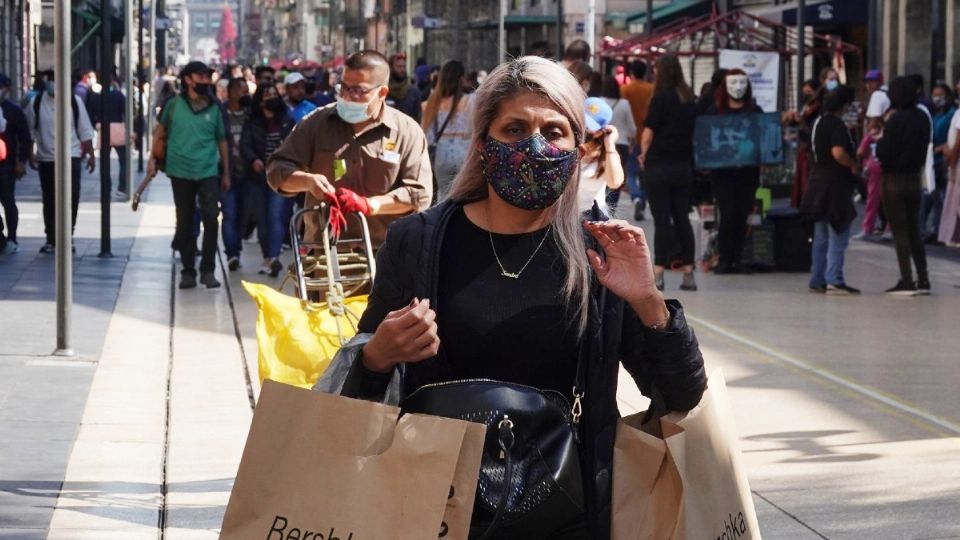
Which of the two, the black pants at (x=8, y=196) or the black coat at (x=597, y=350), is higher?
the black coat at (x=597, y=350)

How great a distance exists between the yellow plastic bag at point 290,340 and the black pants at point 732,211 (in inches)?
434

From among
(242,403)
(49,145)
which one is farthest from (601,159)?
(49,145)

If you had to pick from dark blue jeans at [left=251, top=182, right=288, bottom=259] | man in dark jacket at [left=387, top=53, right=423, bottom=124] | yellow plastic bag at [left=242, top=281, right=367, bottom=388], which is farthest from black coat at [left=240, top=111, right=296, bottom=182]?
yellow plastic bag at [left=242, top=281, right=367, bottom=388]

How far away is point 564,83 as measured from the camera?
360 centimetres

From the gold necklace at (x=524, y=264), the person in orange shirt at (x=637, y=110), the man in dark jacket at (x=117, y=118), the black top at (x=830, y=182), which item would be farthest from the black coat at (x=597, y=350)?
the man in dark jacket at (x=117, y=118)

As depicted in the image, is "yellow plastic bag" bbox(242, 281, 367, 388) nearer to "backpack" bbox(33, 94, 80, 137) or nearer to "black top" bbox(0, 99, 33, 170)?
"black top" bbox(0, 99, 33, 170)

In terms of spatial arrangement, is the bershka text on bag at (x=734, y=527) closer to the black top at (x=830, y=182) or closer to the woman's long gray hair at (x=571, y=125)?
the woman's long gray hair at (x=571, y=125)

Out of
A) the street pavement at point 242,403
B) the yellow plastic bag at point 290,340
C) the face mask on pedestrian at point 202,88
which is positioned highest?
the face mask on pedestrian at point 202,88

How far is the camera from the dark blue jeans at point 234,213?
55.3 ft

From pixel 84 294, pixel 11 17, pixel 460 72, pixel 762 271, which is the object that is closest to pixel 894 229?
pixel 762 271

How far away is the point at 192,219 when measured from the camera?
15.5 meters

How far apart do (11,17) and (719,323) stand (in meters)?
27.1

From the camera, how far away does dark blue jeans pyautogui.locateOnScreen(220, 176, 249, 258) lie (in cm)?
1686

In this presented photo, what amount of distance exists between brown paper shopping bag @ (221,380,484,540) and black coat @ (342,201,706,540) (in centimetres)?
24
